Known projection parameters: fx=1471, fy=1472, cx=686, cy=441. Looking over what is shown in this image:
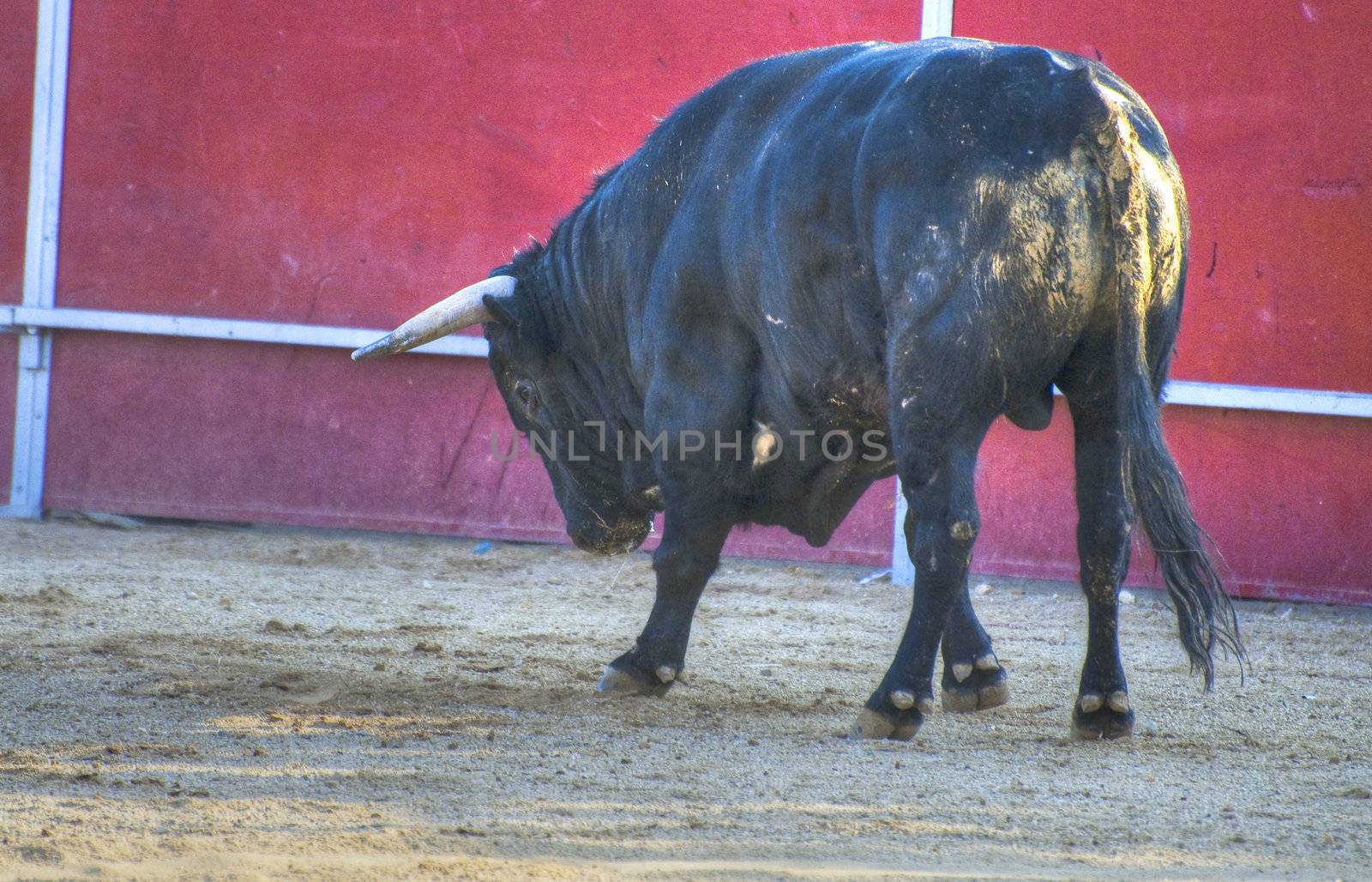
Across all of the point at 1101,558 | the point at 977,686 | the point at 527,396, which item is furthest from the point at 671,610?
the point at 1101,558

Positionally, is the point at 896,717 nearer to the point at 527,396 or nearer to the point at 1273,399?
the point at 527,396

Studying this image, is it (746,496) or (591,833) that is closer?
(591,833)

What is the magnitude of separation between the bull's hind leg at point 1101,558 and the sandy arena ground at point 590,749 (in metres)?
0.10

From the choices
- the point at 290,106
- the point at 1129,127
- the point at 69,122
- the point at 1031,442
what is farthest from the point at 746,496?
the point at 69,122

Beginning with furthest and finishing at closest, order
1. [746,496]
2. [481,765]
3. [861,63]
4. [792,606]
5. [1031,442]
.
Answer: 1. [1031,442]
2. [792,606]
3. [746,496]
4. [861,63]
5. [481,765]

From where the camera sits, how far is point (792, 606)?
6.36 metres

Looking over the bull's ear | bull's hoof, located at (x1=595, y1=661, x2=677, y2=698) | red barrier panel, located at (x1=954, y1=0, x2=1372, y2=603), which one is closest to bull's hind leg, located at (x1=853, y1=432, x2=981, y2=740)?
bull's hoof, located at (x1=595, y1=661, x2=677, y2=698)

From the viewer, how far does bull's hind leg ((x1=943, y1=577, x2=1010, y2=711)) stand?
13.7ft

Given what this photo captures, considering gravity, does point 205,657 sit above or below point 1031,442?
below

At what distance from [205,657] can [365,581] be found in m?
1.84

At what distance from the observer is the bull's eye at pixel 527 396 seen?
5.23 meters

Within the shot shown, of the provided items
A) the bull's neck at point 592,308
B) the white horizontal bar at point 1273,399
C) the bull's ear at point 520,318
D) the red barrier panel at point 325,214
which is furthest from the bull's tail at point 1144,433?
the red barrier panel at point 325,214

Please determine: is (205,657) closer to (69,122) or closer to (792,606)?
(792,606)

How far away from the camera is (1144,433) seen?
11.7 feet
